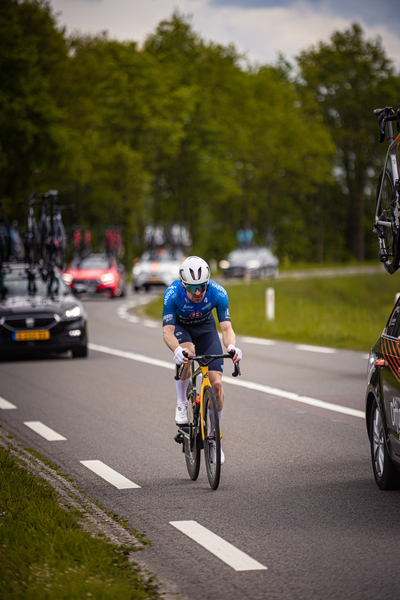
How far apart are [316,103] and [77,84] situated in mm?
20732

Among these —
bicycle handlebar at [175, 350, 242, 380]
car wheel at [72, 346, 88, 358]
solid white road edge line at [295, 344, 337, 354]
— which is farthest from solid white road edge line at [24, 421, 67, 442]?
solid white road edge line at [295, 344, 337, 354]

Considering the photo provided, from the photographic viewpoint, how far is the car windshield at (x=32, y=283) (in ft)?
58.6

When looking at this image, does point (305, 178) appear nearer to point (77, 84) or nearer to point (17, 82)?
point (77, 84)

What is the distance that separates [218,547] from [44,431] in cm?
459

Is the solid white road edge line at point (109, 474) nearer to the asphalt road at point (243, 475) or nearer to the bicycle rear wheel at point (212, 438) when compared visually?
the asphalt road at point (243, 475)

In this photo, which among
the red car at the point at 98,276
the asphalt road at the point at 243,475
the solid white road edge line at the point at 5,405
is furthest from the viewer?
the red car at the point at 98,276

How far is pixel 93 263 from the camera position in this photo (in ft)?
134

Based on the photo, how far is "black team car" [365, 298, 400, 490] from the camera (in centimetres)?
648

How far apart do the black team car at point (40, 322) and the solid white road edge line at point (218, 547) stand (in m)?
10.9

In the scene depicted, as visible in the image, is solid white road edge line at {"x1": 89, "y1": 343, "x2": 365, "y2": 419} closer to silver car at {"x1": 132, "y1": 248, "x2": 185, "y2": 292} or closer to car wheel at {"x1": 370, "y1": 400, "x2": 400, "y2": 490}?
car wheel at {"x1": 370, "y1": 400, "x2": 400, "y2": 490}

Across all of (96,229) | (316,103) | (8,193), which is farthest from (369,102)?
(8,193)

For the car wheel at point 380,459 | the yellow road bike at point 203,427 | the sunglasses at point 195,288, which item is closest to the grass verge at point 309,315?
the yellow road bike at point 203,427

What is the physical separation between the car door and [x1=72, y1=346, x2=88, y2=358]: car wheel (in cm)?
1089

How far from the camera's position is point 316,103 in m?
74.8
